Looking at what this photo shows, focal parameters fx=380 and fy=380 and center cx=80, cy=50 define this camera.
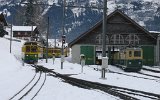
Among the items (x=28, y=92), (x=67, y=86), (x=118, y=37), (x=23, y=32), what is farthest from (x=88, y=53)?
(x=23, y=32)

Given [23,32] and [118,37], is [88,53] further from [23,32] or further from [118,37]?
[23,32]

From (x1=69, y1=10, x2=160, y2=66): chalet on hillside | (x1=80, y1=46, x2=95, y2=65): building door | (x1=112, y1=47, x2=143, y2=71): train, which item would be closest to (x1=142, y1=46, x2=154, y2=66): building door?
(x1=69, y1=10, x2=160, y2=66): chalet on hillside

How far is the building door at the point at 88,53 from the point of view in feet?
193

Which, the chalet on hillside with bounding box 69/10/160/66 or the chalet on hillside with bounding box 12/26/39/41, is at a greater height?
the chalet on hillside with bounding box 12/26/39/41

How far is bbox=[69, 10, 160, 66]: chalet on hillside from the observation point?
58875mm

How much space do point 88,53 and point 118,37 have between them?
222 inches

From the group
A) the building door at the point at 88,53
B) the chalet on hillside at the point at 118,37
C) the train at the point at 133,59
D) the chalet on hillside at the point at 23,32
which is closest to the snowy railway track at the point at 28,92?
the train at the point at 133,59

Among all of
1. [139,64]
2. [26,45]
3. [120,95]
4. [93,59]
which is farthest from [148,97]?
[93,59]

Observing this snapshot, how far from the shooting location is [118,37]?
6062 centimetres

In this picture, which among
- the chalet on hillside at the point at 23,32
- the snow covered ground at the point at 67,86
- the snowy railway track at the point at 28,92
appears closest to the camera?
the snowy railway track at the point at 28,92

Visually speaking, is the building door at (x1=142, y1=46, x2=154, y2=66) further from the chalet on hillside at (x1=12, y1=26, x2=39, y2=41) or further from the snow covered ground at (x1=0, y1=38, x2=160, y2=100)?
the chalet on hillside at (x1=12, y1=26, x2=39, y2=41)

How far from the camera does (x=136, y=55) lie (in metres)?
42.1

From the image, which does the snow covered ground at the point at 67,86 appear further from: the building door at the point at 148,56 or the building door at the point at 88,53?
the building door at the point at 148,56

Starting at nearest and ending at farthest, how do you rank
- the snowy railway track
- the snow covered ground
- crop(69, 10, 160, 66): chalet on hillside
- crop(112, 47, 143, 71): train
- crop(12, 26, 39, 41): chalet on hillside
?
the snowy railway track, the snow covered ground, crop(112, 47, 143, 71): train, crop(69, 10, 160, 66): chalet on hillside, crop(12, 26, 39, 41): chalet on hillside
